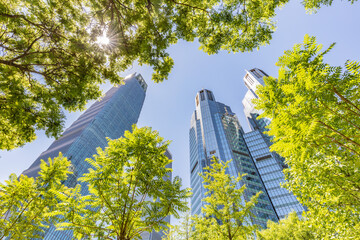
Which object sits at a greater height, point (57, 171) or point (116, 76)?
point (116, 76)

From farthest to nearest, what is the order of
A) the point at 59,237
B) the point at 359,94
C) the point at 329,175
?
the point at 59,237
the point at 329,175
the point at 359,94

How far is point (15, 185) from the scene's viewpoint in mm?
5977

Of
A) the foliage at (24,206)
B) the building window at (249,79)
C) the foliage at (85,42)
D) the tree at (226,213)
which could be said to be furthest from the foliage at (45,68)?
the building window at (249,79)

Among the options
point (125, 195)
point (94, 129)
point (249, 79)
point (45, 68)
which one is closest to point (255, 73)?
point (249, 79)

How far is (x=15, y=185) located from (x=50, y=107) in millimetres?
3279

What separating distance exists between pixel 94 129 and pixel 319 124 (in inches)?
3242

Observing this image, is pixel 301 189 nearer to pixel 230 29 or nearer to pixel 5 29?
pixel 230 29

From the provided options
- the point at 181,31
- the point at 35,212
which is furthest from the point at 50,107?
the point at 181,31

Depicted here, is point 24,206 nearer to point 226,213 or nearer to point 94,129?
point 226,213

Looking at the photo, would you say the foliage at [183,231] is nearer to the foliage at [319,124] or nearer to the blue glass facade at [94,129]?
the foliage at [319,124]

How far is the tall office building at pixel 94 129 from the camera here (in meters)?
60.2

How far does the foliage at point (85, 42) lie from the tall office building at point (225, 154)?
6272 centimetres

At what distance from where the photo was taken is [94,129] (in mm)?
73312

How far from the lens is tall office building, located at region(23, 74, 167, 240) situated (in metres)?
60.2
